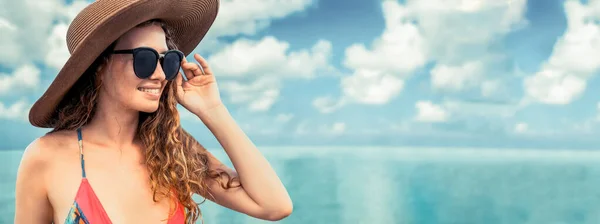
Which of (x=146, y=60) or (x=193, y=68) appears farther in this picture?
(x=193, y=68)

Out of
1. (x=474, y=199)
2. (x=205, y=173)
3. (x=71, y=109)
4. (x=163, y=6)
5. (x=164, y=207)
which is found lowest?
(x=164, y=207)

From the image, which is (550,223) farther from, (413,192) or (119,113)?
(119,113)

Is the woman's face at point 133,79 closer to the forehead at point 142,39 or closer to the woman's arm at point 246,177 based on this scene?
the forehead at point 142,39

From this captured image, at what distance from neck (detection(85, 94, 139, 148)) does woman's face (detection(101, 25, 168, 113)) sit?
62mm

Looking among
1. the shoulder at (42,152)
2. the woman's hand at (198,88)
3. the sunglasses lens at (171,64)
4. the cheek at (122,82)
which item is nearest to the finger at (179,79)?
the woman's hand at (198,88)

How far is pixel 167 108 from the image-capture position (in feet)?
8.38

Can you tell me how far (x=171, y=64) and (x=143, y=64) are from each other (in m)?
0.12

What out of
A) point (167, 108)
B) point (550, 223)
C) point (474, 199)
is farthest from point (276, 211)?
point (474, 199)

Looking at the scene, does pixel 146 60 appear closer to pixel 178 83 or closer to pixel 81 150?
pixel 178 83

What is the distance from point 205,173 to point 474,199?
89.9 ft

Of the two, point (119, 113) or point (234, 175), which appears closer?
point (119, 113)

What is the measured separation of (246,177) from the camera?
2521 mm

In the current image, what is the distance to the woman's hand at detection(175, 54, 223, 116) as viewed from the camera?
2.49m

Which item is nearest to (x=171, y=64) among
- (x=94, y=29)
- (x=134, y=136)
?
(x=94, y=29)
